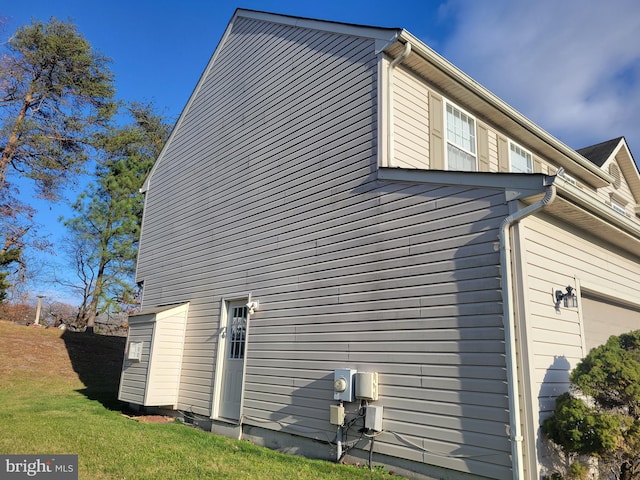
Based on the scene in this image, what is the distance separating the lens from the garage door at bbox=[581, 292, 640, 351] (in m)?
5.86

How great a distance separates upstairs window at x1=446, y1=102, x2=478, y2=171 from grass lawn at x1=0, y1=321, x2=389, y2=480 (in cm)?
496

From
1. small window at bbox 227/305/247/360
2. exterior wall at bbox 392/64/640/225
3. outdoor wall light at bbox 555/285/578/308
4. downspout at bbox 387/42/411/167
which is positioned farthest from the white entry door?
outdoor wall light at bbox 555/285/578/308

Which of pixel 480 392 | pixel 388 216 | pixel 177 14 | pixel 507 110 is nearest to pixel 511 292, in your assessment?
pixel 480 392

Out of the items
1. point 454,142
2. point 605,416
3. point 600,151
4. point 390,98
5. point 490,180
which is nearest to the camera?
point 605,416

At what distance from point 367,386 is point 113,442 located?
4018 millimetres

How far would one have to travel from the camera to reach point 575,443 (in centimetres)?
402

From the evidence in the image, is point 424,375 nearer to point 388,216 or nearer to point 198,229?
point 388,216

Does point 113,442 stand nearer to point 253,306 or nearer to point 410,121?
point 253,306

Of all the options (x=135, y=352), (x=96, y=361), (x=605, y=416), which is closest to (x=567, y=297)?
(x=605, y=416)

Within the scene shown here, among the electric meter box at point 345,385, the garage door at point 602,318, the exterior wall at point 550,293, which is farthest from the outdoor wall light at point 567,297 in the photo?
the electric meter box at point 345,385

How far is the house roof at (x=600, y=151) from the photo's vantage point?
12.4m

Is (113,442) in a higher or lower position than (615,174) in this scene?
lower

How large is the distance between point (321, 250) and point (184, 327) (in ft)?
15.5

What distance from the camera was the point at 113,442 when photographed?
6605 millimetres
